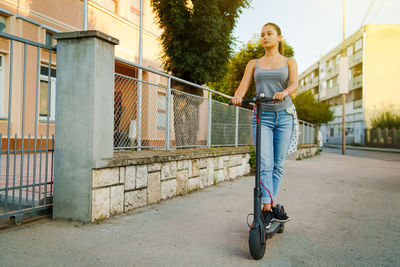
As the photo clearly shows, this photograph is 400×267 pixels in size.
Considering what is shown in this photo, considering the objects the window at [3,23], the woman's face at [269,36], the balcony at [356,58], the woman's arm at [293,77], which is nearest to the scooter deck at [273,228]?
the woman's arm at [293,77]

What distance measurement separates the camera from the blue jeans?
3.04 m

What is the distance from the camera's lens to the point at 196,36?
314 inches

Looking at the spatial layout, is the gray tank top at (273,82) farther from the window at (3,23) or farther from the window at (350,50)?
the window at (350,50)

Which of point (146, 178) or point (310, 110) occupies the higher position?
point (310, 110)

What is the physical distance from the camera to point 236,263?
2.44m

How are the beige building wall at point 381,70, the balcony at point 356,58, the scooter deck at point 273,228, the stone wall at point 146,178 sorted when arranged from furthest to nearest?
the balcony at point 356,58 < the beige building wall at point 381,70 < the stone wall at point 146,178 < the scooter deck at point 273,228

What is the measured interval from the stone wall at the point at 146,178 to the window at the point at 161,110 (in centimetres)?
68

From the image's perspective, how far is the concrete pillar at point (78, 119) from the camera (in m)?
3.39

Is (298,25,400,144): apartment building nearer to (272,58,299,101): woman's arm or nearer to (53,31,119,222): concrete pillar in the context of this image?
(272,58,299,101): woman's arm

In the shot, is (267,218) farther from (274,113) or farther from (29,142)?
(29,142)

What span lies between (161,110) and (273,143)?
262cm

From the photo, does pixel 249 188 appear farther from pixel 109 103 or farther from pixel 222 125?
pixel 109 103

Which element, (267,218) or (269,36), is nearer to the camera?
(267,218)

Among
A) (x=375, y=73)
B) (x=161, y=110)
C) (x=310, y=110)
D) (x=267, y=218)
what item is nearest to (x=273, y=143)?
(x=267, y=218)
